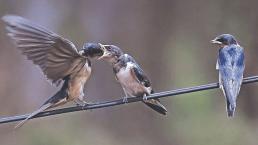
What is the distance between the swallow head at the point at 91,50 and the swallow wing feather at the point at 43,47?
4 cm

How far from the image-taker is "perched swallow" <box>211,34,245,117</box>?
4562 mm

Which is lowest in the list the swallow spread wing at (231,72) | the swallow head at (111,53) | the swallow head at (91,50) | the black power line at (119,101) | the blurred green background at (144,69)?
the blurred green background at (144,69)

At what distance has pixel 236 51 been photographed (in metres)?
4.97

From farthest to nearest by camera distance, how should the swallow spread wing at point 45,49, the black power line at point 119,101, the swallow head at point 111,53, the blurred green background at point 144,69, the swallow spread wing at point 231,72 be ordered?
the blurred green background at point 144,69
the swallow head at point 111,53
the swallow spread wing at point 231,72
the swallow spread wing at point 45,49
the black power line at point 119,101

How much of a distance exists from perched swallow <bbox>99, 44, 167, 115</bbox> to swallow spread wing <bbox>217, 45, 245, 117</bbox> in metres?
0.44

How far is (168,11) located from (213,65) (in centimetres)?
87

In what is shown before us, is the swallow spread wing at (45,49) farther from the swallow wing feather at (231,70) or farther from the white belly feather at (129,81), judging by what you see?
the swallow wing feather at (231,70)

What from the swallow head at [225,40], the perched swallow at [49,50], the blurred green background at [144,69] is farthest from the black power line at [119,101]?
the blurred green background at [144,69]

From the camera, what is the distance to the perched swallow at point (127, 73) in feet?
15.6

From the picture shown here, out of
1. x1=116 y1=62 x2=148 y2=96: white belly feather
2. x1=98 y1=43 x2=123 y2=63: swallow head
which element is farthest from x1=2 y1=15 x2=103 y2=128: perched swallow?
x1=116 y1=62 x2=148 y2=96: white belly feather

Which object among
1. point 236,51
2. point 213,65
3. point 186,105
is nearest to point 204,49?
point 213,65

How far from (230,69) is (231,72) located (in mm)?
36

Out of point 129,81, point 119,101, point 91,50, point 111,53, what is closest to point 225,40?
point 129,81

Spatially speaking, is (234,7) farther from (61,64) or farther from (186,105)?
(61,64)
